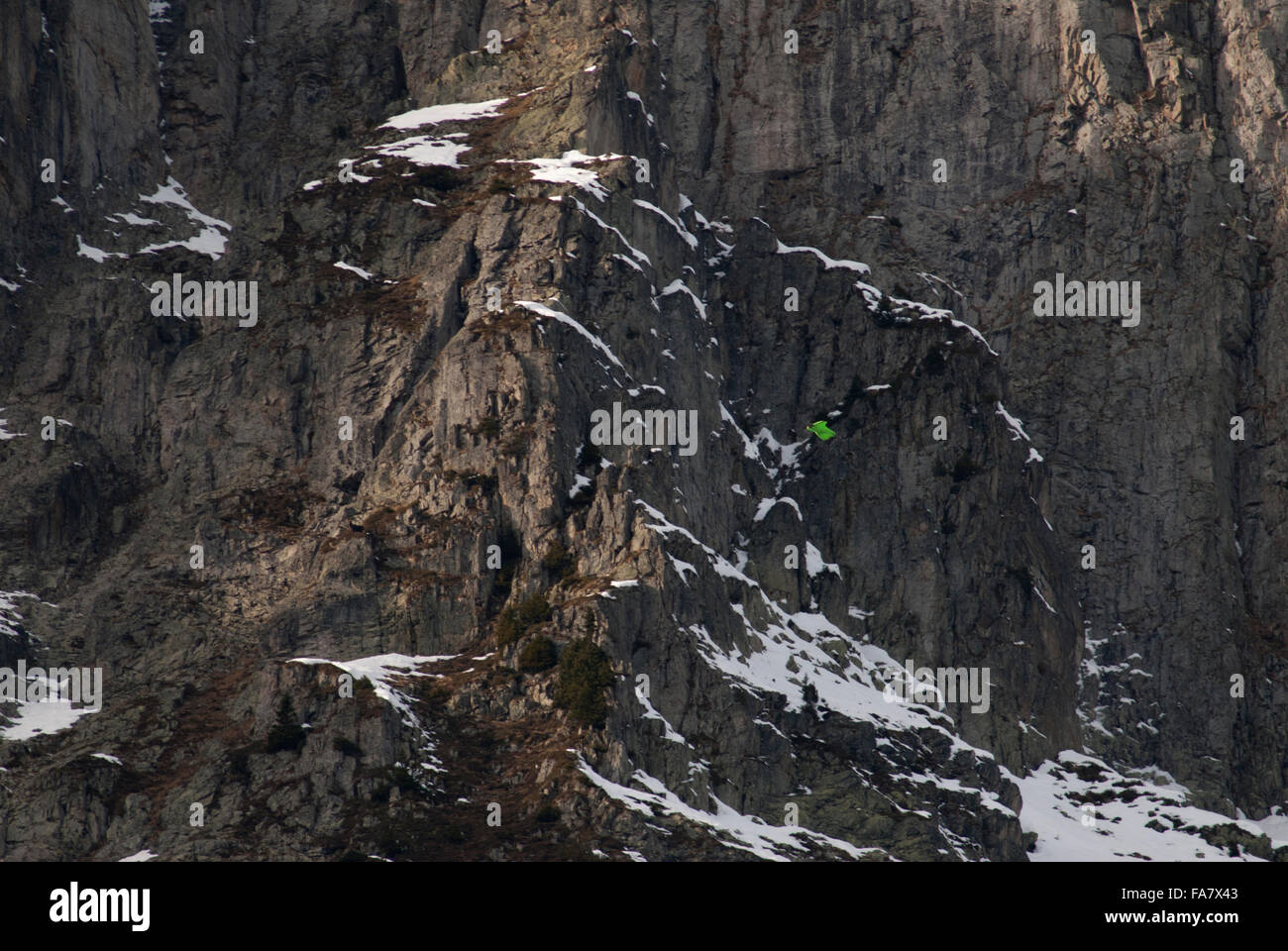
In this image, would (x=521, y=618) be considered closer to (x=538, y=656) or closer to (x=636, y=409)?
(x=538, y=656)

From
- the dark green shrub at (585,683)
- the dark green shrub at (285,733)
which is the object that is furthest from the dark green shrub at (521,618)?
the dark green shrub at (285,733)

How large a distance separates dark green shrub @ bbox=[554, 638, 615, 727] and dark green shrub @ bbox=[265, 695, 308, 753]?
14.3 m

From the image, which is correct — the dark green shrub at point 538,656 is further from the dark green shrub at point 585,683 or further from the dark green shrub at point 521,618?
the dark green shrub at point 521,618

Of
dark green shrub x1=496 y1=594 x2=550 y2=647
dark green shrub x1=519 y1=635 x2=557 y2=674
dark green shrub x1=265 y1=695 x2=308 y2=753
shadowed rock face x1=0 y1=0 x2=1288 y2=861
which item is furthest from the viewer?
dark green shrub x1=496 y1=594 x2=550 y2=647

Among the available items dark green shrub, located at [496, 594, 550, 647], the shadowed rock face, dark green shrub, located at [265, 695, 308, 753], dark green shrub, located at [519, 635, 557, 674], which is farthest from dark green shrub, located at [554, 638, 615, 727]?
dark green shrub, located at [265, 695, 308, 753]

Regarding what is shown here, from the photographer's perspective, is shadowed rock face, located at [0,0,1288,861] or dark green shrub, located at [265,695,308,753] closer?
dark green shrub, located at [265,695,308,753]

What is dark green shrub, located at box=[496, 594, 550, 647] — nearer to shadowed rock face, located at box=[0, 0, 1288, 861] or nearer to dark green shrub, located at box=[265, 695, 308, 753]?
shadowed rock face, located at box=[0, 0, 1288, 861]

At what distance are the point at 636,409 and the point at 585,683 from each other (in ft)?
71.4

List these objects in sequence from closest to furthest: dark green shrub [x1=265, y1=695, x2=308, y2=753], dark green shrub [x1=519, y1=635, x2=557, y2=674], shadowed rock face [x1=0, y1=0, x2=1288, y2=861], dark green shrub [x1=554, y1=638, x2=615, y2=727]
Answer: dark green shrub [x1=265, y1=695, x2=308, y2=753], dark green shrub [x1=554, y1=638, x2=615, y2=727], shadowed rock face [x1=0, y1=0, x2=1288, y2=861], dark green shrub [x1=519, y1=635, x2=557, y2=674]

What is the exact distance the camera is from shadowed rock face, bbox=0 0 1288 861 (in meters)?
141

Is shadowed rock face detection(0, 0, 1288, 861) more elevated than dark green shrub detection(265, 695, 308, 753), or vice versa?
shadowed rock face detection(0, 0, 1288, 861)

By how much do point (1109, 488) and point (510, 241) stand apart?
149 ft

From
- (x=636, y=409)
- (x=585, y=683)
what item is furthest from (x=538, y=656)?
(x=636, y=409)

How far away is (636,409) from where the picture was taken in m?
155
